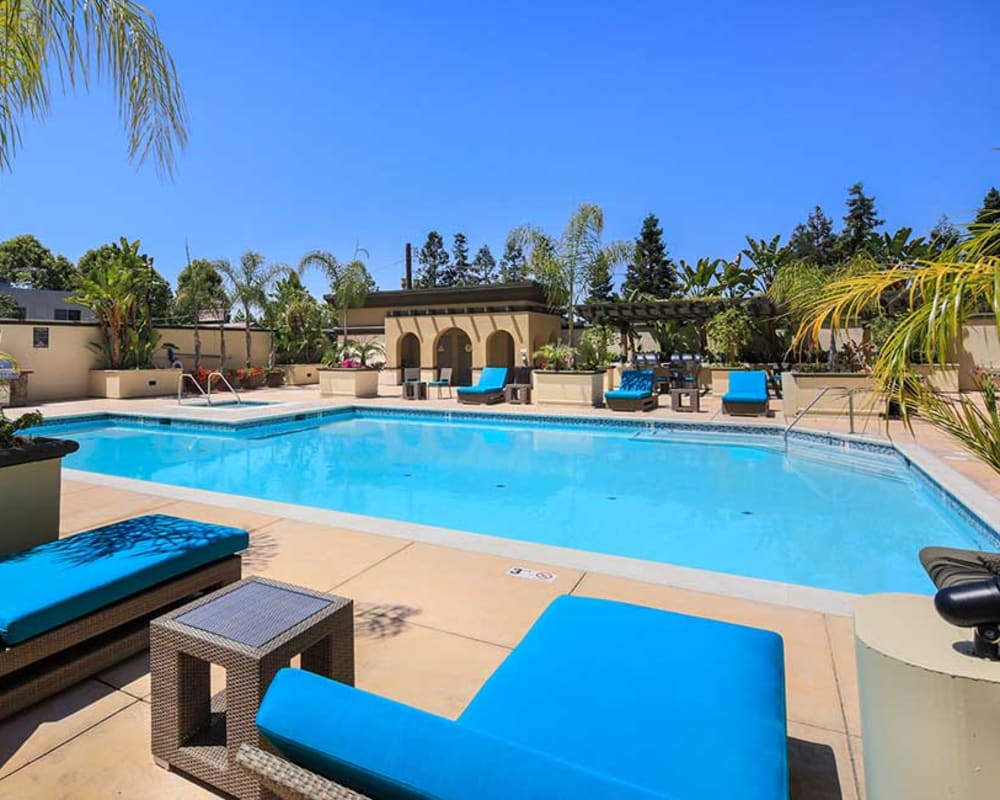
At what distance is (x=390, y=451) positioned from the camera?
418 inches

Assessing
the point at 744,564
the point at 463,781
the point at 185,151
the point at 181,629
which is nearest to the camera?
the point at 463,781

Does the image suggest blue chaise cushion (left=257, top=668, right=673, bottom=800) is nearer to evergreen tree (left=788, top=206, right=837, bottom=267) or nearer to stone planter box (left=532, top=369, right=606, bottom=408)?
stone planter box (left=532, top=369, right=606, bottom=408)

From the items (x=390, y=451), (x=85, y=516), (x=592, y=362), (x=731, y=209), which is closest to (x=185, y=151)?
(x=85, y=516)

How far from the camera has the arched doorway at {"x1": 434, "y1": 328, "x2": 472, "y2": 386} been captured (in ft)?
81.4

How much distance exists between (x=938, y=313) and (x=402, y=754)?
2088mm

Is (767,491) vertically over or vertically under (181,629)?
under

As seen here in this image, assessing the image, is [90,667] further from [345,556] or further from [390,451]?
[390,451]

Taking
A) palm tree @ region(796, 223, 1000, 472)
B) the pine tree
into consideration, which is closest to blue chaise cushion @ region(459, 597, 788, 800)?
palm tree @ region(796, 223, 1000, 472)

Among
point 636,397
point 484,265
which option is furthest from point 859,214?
point 636,397

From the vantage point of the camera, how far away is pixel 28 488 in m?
3.63

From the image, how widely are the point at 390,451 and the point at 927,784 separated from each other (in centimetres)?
979

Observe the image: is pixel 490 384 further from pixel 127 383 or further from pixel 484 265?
pixel 484 265

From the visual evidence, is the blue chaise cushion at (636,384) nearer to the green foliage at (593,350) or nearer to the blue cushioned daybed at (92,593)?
the green foliage at (593,350)

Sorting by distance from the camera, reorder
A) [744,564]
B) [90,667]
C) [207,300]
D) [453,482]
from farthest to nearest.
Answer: [207,300]
[453,482]
[744,564]
[90,667]
